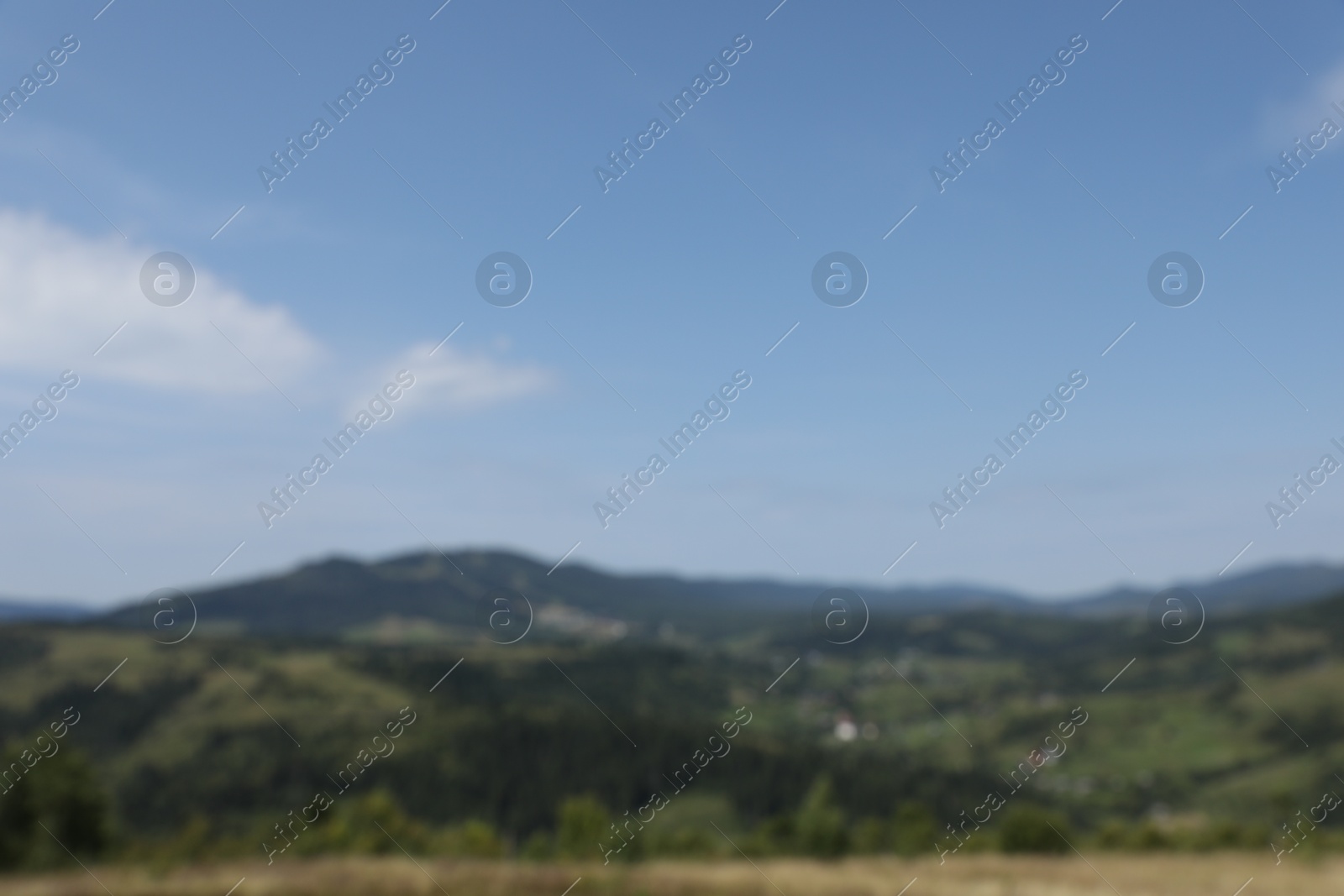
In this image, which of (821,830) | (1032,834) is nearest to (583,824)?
(821,830)

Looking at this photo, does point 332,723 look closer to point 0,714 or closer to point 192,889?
point 0,714

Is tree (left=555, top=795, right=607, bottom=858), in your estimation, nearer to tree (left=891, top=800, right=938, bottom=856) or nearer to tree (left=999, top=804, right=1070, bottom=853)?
tree (left=891, top=800, right=938, bottom=856)

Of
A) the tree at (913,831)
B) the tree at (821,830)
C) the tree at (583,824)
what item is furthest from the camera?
the tree at (583,824)

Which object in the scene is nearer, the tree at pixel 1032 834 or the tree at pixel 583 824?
the tree at pixel 1032 834

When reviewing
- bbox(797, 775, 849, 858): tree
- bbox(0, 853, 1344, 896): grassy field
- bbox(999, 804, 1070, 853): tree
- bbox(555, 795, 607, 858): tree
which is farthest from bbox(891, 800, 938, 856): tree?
bbox(555, 795, 607, 858): tree

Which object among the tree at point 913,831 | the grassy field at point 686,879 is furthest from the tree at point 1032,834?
the grassy field at point 686,879

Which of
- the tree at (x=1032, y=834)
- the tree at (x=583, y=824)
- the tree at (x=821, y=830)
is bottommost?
the tree at (x=1032, y=834)

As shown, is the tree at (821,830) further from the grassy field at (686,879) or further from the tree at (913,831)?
the grassy field at (686,879)

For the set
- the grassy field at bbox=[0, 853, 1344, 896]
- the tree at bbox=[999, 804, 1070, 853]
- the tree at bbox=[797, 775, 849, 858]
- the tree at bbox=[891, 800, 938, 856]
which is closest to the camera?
the grassy field at bbox=[0, 853, 1344, 896]

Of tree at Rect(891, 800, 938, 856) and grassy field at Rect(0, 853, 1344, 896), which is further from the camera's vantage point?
tree at Rect(891, 800, 938, 856)

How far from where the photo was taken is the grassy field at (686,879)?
16.8 metres

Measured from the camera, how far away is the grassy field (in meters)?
16.8

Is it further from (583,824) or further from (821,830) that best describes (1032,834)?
(583,824)

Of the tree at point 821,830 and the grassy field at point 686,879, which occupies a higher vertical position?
the grassy field at point 686,879
